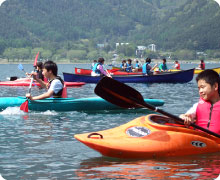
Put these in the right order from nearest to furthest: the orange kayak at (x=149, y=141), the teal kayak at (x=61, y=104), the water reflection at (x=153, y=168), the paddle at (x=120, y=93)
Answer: the water reflection at (x=153, y=168) → the orange kayak at (x=149, y=141) → the paddle at (x=120, y=93) → the teal kayak at (x=61, y=104)

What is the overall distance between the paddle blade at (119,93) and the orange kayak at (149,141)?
0.34m

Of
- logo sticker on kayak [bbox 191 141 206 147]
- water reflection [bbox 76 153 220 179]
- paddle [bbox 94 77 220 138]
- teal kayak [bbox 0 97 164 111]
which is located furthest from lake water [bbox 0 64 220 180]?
teal kayak [bbox 0 97 164 111]

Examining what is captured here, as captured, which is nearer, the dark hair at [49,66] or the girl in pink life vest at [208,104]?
the girl in pink life vest at [208,104]

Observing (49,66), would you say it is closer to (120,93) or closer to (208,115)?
(120,93)

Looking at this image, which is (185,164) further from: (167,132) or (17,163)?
(17,163)

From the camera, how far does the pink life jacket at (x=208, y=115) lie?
20.7ft

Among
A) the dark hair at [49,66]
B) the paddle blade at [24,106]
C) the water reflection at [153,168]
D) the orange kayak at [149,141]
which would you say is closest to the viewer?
the water reflection at [153,168]

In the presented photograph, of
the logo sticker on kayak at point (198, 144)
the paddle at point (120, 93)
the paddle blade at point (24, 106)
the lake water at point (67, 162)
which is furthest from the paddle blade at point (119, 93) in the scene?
the paddle blade at point (24, 106)

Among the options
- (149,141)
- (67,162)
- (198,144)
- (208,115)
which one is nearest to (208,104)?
(208,115)

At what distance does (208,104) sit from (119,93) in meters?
1.24

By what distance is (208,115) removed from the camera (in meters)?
6.35

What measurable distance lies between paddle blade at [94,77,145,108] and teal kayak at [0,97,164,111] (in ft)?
15.0

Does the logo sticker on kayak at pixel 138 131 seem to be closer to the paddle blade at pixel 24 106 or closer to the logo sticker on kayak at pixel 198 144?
the logo sticker on kayak at pixel 198 144

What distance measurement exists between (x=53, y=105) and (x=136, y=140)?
510 centimetres
